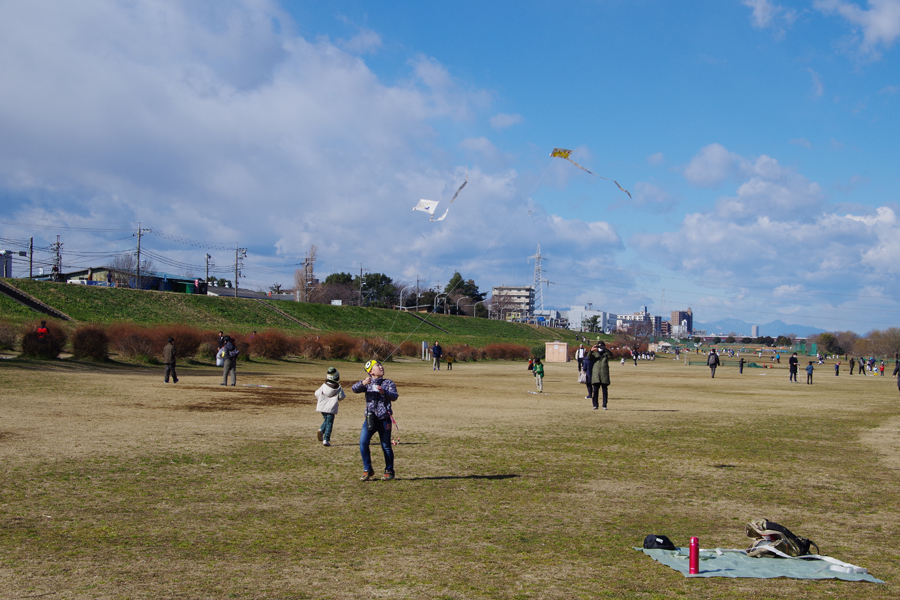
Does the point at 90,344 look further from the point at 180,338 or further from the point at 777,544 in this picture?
the point at 777,544

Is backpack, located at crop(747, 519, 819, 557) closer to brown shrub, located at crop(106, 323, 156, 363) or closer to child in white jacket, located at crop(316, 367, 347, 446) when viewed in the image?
child in white jacket, located at crop(316, 367, 347, 446)

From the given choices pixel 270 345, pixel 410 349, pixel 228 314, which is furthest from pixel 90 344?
pixel 228 314

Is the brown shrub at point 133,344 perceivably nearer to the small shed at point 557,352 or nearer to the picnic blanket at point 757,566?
the picnic blanket at point 757,566

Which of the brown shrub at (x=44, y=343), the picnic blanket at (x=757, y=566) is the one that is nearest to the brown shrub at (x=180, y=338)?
the brown shrub at (x=44, y=343)

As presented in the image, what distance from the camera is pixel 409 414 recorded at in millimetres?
19609

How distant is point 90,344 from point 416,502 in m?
30.2

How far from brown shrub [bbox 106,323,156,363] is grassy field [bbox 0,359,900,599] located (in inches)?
711

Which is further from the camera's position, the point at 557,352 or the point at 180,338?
the point at 557,352

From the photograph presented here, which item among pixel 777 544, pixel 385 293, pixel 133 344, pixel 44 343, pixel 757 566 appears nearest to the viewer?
pixel 757 566

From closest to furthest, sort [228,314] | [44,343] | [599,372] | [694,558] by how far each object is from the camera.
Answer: [694,558]
[599,372]
[44,343]
[228,314]

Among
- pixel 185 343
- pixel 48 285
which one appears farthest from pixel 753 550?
pixel 48 285

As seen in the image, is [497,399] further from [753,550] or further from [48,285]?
[48,285]

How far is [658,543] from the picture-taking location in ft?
22.5

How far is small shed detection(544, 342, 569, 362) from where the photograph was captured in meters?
76.9
